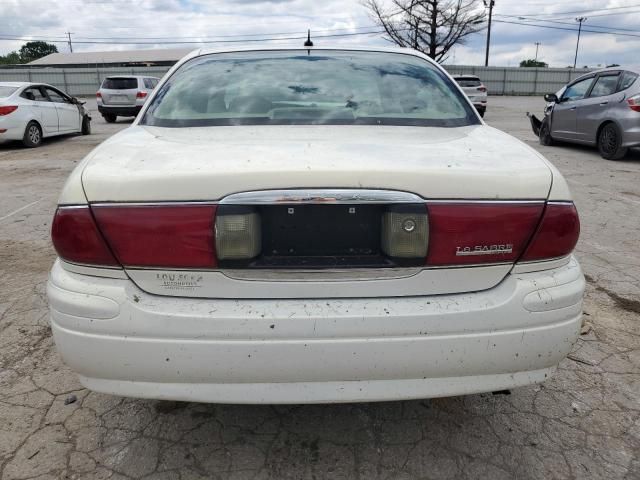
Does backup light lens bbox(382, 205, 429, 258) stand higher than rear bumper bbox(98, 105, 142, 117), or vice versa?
backup light lens bbox(382, 205, 429, 258)

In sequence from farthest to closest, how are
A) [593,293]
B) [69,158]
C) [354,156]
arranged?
[69,158]
[593,293]
[354,156]

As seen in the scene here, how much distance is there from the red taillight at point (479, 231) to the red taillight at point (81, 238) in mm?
1078

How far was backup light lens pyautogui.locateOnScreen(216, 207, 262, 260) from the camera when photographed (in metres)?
1.75

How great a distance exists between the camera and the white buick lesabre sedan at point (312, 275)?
5.76ft

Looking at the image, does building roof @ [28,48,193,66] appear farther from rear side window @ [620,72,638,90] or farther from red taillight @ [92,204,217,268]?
red taillight @ [92,204,217,268]

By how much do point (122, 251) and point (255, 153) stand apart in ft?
1.82

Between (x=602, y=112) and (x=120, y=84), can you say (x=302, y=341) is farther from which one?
(x=120, y=84)

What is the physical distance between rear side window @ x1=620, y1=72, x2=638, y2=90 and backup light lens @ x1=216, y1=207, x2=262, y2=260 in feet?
31.7

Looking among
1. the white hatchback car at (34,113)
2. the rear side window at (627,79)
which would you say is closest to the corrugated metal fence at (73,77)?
the white hatchback car at (34,113)

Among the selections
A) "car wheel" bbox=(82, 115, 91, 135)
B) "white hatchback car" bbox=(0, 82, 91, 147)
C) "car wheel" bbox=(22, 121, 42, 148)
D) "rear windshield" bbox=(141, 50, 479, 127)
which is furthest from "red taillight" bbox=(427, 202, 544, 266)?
"car wheel" bbox=(82, 115, 91, 135)

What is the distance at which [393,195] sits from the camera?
1.76m

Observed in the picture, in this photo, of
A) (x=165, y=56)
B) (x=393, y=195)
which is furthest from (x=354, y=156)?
(x=165, y=56)

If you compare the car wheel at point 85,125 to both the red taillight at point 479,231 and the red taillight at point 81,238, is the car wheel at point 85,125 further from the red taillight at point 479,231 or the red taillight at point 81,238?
the red taillight at point 479,231

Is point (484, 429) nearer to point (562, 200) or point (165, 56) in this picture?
point (562, 200)
